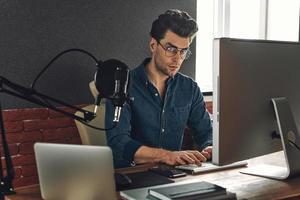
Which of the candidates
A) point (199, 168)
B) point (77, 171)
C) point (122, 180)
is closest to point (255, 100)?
point (199, 168)

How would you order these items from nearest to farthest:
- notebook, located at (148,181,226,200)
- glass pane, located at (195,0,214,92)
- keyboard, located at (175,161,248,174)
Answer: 1. notebook, located at (148,181,226,200)
2. keyboard, located at (175,161,248,174)
3. glass pane, located at (195,0,214,92)

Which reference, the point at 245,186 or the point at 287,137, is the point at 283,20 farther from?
the point at 245,186

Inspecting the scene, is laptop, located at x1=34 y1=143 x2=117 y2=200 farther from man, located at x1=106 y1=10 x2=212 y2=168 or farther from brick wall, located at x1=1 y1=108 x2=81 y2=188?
brick wall, located at x1=1 y1=108 x2=81 y2=188

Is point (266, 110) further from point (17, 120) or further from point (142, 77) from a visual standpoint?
point (17, 120)

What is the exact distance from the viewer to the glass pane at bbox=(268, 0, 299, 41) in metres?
3.50

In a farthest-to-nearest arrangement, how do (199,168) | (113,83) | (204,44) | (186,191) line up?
(204,44) < (199,168) < (186,191) < (113,83)

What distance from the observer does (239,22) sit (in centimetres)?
368

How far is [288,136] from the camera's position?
146cm

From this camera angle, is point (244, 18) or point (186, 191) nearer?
point (186, 191)

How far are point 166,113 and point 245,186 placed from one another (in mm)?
875

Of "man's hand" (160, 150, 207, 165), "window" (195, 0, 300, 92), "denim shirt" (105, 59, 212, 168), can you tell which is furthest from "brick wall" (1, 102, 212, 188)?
"window" (195, 0, 300, 92)

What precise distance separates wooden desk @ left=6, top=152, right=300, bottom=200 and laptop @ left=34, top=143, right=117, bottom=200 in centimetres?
21

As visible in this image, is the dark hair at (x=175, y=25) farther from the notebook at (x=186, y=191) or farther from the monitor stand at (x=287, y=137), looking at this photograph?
the notebook at (x=186, y=191)

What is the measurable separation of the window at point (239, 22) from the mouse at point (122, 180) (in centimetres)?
204
